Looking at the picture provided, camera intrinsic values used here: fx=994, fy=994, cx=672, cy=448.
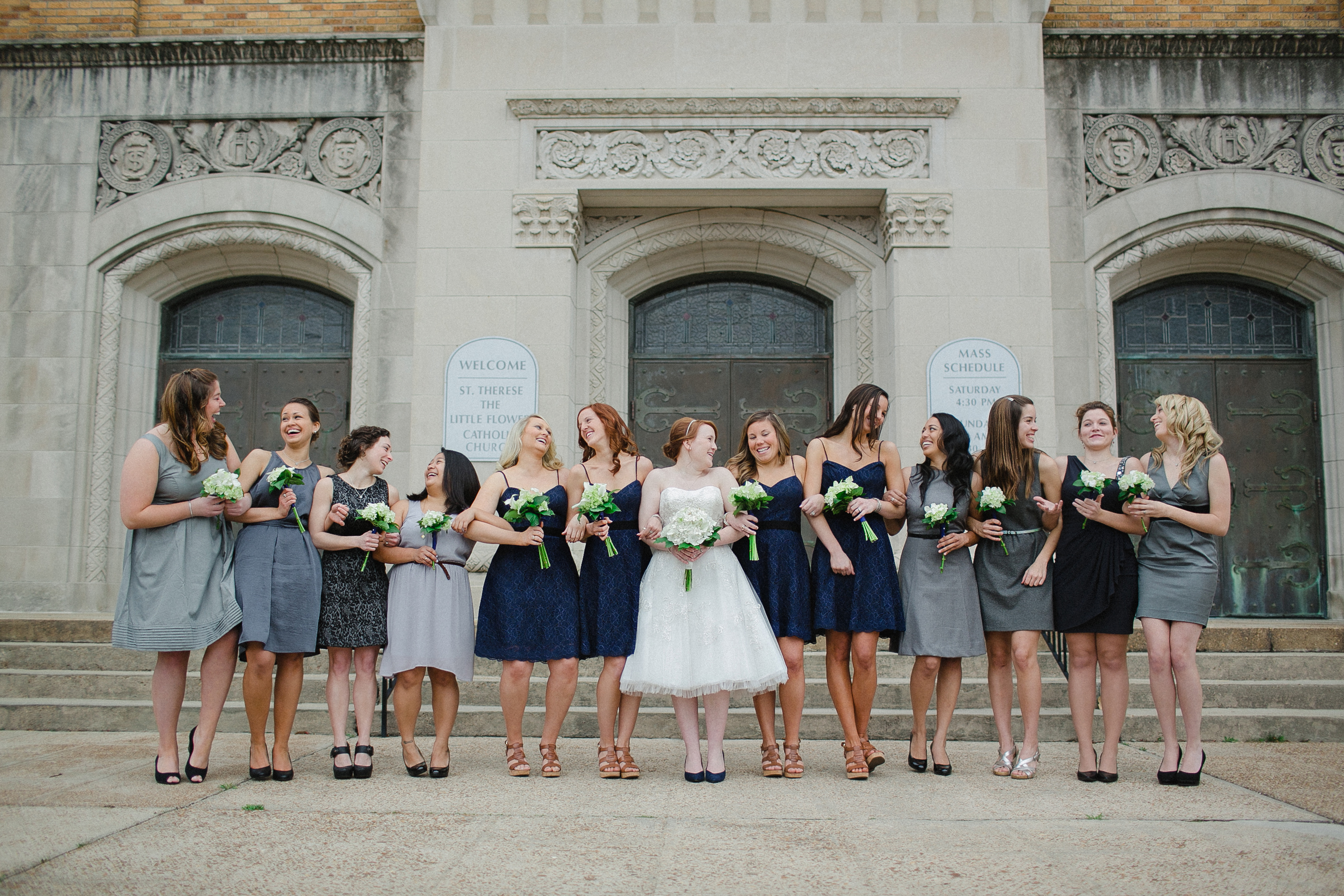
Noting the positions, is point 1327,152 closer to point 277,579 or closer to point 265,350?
point 277,579

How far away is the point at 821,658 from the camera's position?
7566 millimetres

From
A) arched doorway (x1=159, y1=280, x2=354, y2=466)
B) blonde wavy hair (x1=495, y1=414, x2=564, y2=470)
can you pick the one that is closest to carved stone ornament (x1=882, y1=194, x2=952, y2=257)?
blonde wavy hair (x1=495, y1=414, x2=564, y2=470)

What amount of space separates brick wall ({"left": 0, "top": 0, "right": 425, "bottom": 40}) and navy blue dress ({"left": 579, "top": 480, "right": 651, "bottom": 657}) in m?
7.43

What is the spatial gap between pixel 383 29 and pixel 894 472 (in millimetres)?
8115

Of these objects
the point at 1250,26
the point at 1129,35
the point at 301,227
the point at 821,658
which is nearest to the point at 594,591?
the point at 821,658

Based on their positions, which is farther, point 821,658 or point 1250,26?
point 1250,26

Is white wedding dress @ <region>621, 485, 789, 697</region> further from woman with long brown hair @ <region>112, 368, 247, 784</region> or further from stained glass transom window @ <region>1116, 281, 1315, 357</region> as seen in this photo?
stained glass transom window @ <region>1116, 281, 1315, 357</region>

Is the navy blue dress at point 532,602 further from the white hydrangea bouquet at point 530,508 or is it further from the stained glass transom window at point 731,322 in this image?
the stained glass transom window at point 731,322

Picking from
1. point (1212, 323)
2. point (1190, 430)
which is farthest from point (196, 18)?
point (1212, 323)

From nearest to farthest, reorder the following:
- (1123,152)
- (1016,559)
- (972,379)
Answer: (1016,559) → (972,379) → (1123,152)

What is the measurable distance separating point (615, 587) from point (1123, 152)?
7609mm

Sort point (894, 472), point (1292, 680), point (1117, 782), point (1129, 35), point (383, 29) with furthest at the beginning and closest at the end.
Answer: point (383, 29), point (1129, 35), point (1292, 680), point (894, 472), point (1117, 782)

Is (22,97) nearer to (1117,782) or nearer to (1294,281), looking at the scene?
(1117,782)

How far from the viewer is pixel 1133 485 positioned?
520 centimetres
